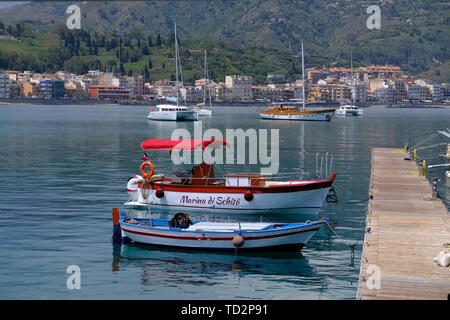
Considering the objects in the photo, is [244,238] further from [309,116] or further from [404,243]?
[309,116]

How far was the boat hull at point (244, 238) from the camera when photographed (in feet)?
84.3

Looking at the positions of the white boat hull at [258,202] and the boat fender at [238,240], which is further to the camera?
the white boat hull at [258,202]

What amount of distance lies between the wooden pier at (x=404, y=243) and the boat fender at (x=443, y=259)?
13 cm

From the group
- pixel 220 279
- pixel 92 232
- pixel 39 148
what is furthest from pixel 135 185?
pixel 39 148

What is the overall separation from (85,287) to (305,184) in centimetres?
1306

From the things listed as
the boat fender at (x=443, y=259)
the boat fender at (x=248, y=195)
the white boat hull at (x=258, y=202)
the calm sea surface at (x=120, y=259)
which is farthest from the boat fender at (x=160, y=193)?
the boat fender at (x=443, y=259)

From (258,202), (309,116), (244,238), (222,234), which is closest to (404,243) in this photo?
(244,238)

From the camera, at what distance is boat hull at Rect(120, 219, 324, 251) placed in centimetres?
2569

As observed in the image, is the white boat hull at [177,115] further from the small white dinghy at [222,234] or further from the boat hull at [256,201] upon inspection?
the small white dinghy at [222,234]

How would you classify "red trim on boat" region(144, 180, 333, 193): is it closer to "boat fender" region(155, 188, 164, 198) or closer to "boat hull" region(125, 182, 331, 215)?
"boat hull" region(125, 182, 331, 215)

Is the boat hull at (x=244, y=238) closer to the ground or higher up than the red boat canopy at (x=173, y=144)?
closer to the ground

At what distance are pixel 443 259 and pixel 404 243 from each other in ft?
11.3

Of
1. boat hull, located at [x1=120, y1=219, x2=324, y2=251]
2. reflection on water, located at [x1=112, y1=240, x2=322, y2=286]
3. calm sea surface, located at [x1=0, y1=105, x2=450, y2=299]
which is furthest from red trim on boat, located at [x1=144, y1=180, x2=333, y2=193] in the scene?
reflection on water, located at [x1=112, y1=240, x2=322, y2=286]

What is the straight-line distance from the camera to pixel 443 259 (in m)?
20.8
